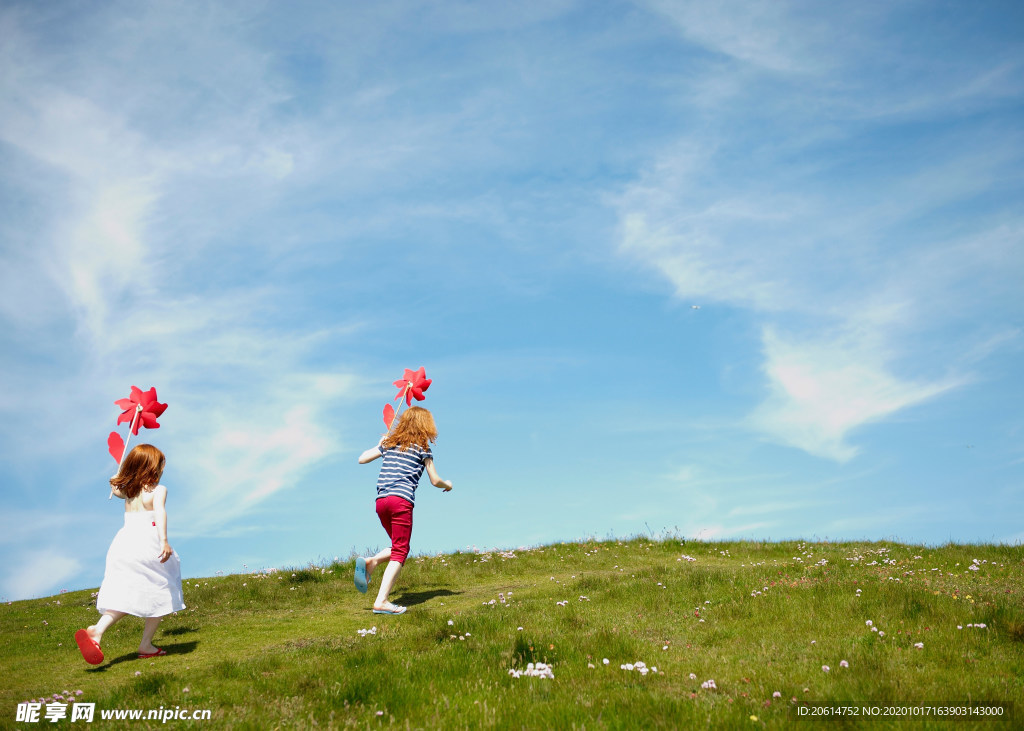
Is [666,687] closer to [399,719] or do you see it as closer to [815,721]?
[815,721]

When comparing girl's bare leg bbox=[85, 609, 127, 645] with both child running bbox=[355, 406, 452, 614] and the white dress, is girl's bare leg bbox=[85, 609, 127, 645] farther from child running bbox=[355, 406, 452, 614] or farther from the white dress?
child running bbox=[355, 406, 452, 614]

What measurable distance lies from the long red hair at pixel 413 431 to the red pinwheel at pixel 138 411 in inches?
163

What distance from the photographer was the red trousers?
13.2 metres

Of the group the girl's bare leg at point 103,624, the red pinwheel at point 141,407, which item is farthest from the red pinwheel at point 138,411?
the girl's bare leg at point 103,624

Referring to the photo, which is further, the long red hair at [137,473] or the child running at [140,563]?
the long red hair at [137,473]

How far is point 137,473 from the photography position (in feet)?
37.8

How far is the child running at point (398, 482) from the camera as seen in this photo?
43.6 feet

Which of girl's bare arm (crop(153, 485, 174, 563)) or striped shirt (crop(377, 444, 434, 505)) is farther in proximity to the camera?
striped shirt (crop(377, 444, 434, 505))

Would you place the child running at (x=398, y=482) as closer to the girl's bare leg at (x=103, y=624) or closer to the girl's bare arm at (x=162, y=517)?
the girl's bare arm at (x=162, y=517)

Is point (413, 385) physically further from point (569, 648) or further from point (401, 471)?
point (569, 648)

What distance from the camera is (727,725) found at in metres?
6.67

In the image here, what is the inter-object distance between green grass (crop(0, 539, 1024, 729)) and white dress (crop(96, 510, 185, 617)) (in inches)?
35.1

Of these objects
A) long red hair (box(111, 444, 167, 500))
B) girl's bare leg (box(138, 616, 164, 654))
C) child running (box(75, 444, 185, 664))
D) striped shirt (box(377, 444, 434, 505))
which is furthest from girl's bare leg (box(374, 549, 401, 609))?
long red hair (box(111, 444, 167, 500))

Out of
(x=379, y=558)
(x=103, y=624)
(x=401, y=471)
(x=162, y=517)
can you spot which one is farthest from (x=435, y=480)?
(x=103, y=624)
